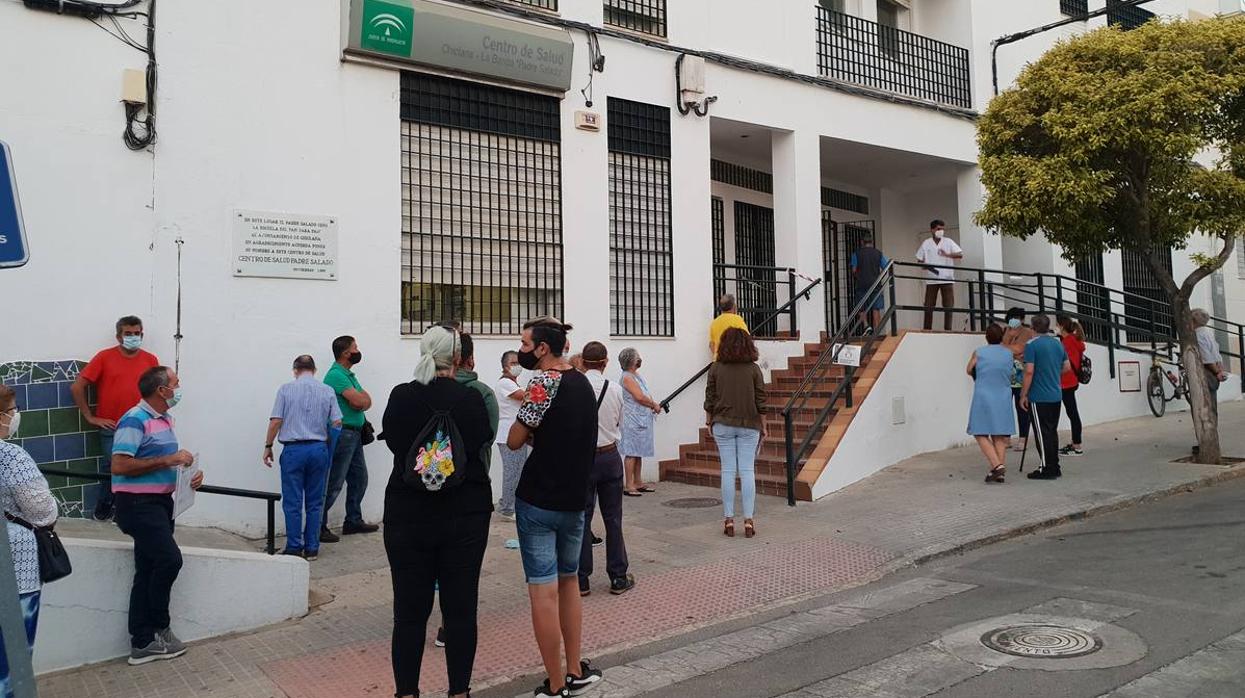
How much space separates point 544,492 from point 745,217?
10.6 m

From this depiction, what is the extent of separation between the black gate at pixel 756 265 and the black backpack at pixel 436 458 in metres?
8.41

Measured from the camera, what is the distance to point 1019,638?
499 cm

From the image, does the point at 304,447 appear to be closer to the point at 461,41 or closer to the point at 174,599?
the point at 174,599

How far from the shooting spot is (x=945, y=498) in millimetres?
8852

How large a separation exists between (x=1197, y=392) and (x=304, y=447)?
32.6 ft

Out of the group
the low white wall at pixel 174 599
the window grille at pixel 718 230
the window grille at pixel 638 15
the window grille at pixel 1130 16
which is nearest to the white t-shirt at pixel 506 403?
the low white wall at pixel 174 599

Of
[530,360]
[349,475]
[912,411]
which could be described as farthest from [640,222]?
[530,360]

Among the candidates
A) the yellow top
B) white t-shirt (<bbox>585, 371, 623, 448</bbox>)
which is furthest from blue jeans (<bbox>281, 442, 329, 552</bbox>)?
the yellow top

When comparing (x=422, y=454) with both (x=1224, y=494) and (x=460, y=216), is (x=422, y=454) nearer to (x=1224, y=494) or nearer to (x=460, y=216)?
(x=460, y=216)

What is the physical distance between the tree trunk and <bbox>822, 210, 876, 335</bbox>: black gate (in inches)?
211

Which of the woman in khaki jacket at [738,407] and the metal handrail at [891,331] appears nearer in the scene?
the woman in khaki jacket at [738,407]

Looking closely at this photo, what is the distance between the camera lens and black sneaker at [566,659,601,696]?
454 centimetres

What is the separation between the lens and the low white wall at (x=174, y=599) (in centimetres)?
509

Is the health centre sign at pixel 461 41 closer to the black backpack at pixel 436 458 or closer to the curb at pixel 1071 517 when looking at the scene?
the black backpack at pixel 436 458
